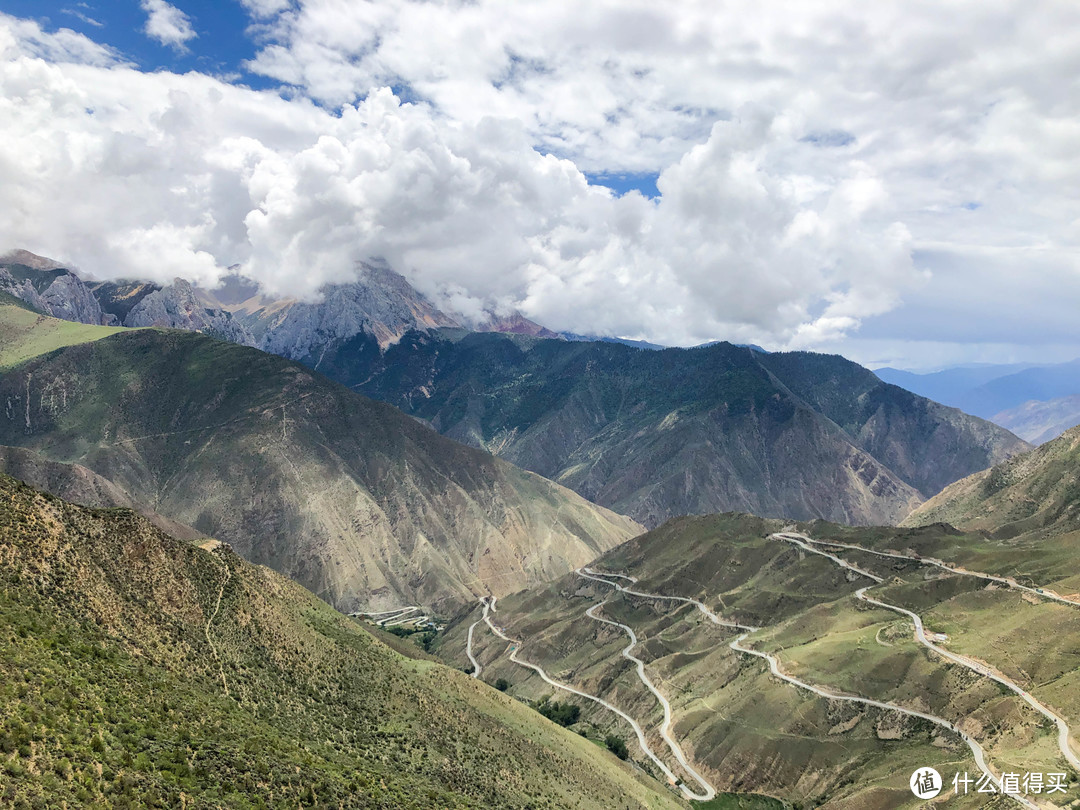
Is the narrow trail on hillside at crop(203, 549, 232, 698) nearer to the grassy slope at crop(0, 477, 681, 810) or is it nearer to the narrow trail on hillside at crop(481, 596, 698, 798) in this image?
the grassy slope at crop(0, 477, 681, 810)

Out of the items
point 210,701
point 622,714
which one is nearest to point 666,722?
point 622,714

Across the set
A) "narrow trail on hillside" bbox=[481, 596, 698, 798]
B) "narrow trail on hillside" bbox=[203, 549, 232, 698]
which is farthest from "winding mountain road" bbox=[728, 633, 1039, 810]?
"narrow trail on hillside" bbox=[203, 549, 232, 698]

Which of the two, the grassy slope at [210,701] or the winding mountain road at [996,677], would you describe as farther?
the winding mountain road at [996,677]

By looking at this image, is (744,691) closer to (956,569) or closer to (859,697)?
(859,697)

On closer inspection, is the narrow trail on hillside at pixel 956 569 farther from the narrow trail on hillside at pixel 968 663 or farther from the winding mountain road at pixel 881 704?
the winding mountain road at pixel 881 704

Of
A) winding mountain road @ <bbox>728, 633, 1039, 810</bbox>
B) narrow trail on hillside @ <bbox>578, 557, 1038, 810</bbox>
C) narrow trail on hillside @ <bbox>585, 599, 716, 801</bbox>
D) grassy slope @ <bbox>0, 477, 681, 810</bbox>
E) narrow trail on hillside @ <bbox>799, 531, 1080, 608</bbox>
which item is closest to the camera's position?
grassy slope @ <bbox>0, 477, 681, 810</bbox>

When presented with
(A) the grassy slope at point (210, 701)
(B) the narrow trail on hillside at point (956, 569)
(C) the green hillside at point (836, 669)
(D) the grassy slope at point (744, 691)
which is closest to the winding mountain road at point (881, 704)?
(C) the green hillside at point (836, 669)

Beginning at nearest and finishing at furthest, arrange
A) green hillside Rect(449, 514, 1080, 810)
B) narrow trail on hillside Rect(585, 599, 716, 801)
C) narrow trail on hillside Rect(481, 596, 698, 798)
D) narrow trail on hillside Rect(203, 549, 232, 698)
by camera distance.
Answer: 1. narrow trail on hillside Rect(203, 549, 232, 698)
2. green hillside Rect(449, 514, 1080, 810)
3. narrow trail on hillside Rect(585, 599, 716, 801)
4. narrow trail on hillside Rect(481, 596, 698, 798)
